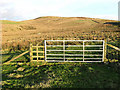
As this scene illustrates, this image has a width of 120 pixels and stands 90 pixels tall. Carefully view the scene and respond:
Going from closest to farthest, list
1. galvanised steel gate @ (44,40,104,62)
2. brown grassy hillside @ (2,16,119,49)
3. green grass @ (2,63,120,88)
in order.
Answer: green grass @ (2,63,120,88)
galvanised steel gate @ (44,40,104,62)
brown grassy hillside @ (2,16,119,49)

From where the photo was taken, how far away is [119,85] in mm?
5824

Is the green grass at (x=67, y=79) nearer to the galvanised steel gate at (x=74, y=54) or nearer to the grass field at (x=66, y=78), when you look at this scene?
the grass field at (x=66, y=78)

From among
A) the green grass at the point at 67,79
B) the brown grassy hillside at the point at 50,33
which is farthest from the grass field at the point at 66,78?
the brown grassy hillside at the point at 50,33

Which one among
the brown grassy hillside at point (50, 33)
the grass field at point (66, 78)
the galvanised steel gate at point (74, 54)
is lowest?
the grass field at point (66, 78)

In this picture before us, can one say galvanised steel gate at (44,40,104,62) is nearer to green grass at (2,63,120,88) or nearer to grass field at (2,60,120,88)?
grass field at (2,60,120,88)

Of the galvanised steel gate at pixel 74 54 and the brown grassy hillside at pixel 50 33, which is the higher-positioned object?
the brown grassy hillside at pixel 50 33

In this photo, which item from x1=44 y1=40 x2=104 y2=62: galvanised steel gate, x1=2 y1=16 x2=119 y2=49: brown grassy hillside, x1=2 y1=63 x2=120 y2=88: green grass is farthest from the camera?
x1=2 y1=16 x2=119 y2=49: brown grassy hillside

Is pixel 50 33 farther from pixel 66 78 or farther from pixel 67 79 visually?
pixel 67 79

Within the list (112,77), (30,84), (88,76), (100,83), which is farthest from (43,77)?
(112,77)

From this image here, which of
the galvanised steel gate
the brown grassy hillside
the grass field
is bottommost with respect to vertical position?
the grass field

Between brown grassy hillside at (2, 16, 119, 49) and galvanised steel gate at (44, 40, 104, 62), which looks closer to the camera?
galvanised steel gate at (44, 40, 104, 62)

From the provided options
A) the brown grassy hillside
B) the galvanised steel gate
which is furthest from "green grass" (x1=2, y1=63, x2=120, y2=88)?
the brown grassy hillside

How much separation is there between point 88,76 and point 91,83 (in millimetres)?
890

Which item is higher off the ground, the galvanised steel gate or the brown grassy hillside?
the brown grassy hillside
